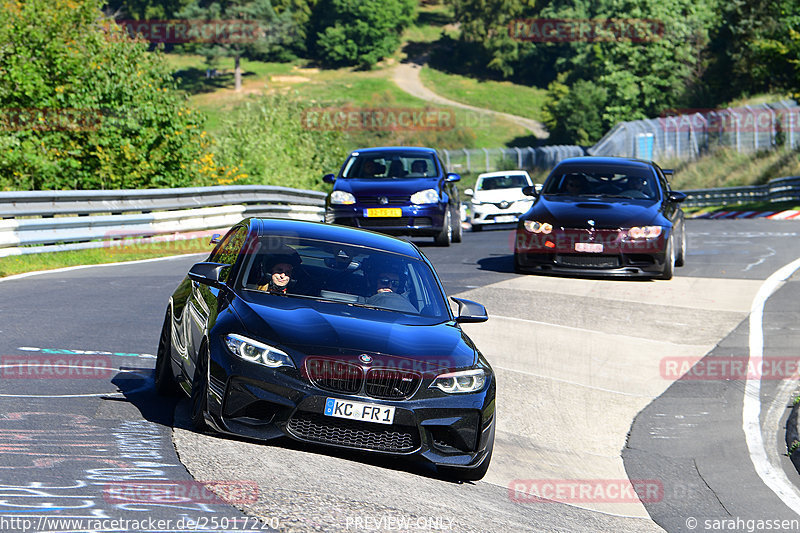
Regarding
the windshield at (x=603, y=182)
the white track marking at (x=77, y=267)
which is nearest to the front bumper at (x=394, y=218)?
the white track marking at (x=77, y=267)

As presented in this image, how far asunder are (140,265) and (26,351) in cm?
822

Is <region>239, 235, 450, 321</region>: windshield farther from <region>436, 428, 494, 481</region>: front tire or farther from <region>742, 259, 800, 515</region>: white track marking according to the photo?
<region>742, 259, 800, 515</region>: white track marking

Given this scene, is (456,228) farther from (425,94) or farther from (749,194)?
(425,94)

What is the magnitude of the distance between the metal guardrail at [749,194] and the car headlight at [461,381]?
35.6 meters

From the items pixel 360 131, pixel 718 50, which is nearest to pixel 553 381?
pixel 718 50

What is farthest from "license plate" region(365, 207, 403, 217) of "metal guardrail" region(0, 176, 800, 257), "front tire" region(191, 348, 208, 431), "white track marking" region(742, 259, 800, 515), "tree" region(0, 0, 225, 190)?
"front tire" region(191, 348, 208, 431)

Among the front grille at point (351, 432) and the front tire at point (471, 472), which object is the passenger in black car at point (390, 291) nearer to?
the front tire at point (471, 472)

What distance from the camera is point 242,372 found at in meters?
6.11

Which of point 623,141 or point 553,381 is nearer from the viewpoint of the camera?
point 553,381

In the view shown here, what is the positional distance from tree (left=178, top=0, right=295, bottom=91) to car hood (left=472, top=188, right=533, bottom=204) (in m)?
97.5

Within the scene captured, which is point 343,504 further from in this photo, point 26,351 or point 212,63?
point 212,63

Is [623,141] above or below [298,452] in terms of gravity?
below

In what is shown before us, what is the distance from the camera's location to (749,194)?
4453cm

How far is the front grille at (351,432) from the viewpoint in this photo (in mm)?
6125
